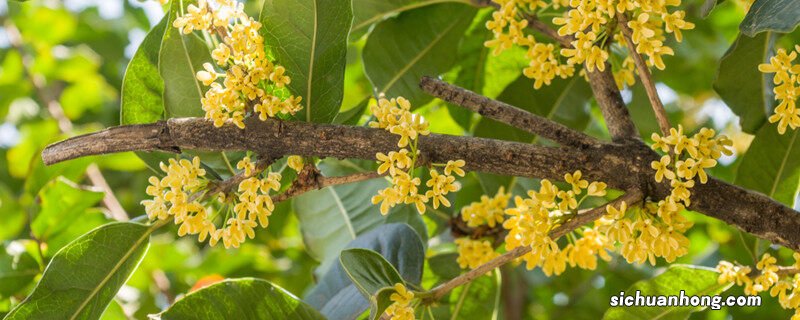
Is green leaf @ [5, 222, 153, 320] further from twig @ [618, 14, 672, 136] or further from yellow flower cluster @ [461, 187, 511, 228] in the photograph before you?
twig @ [618, 14, 672, 136]

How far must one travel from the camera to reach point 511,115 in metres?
1.09

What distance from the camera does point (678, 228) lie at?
1032mm

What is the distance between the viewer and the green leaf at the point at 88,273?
3.81ft

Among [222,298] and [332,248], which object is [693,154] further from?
[332,248]

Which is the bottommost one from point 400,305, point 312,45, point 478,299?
point 478,299

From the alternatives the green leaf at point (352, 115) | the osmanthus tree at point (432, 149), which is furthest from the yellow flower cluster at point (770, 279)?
the green leaf at point (352, 115)

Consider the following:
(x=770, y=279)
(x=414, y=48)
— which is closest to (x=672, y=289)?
(x=770, y=279)

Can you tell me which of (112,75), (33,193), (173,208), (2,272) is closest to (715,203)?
(173,208)

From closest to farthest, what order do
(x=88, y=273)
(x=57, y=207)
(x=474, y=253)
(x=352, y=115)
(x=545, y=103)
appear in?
(x=88, y=273), (x=352, y=115), (x=474, y=253), (x=545, y=103), (x=57, y=207)

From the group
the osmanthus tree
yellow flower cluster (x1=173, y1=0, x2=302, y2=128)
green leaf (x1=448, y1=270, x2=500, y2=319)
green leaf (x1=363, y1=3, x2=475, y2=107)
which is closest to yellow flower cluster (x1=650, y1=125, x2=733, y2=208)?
the osmanthus tree

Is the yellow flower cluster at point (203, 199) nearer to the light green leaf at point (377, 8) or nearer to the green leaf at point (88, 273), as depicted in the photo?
the green leaf at point (88, 273)

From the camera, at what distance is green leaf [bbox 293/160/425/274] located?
1.80 meters

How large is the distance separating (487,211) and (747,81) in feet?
1.52

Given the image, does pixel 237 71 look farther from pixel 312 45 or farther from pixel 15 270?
pixel 15 270
